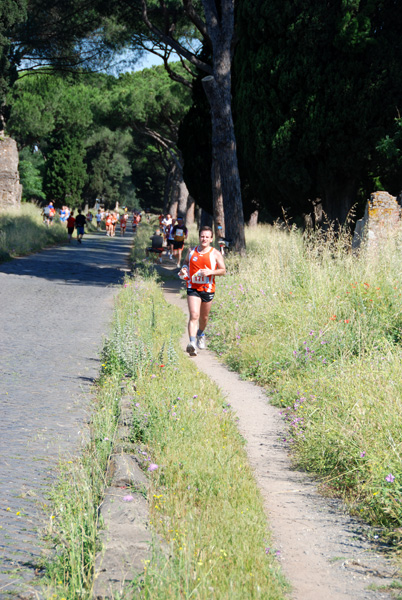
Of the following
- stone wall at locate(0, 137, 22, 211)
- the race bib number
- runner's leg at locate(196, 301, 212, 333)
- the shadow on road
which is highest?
stone wall at locate(0, 137, 22, 211)

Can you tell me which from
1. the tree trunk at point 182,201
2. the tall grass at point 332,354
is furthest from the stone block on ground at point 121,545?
the tree trunk at point 182,201

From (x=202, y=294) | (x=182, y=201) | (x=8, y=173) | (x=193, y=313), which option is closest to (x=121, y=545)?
(x=193, y=313)

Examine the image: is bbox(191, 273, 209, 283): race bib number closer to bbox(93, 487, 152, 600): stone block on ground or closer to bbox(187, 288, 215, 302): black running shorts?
bbox(187, 288, 215, 302): black running shorts

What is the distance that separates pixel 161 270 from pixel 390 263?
1328 cm

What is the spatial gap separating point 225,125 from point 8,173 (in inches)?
862

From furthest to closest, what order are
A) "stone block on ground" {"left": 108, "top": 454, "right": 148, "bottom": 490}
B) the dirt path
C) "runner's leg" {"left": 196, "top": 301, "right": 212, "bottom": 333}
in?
"runner's leg" {"left": 196, "top": 301, "right": 212, "bottom": 333}, "stone block on ground" {"left": 108, "top": 454, "right": 148, "bottom": 490}, the dirt path

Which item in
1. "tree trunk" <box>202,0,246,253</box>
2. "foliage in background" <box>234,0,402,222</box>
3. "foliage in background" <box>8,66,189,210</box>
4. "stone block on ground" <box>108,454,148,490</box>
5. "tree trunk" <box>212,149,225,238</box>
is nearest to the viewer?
"stone block on ground" <box>108,454,148,490</box>

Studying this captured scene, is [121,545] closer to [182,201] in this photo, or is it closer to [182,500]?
[182,500]

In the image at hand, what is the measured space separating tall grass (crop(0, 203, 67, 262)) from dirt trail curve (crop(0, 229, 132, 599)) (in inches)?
279

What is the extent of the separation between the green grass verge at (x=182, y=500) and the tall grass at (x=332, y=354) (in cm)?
74

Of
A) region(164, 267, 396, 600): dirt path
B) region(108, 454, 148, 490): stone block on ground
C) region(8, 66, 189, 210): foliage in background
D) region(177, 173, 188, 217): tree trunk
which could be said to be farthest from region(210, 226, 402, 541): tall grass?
region(177, 173, 188, 217): tree trunk

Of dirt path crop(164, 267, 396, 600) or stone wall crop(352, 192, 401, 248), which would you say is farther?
stone wall crop(352, 192, 401, 248)

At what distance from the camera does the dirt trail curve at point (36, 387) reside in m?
4.12

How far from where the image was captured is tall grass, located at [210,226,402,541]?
203 inches
